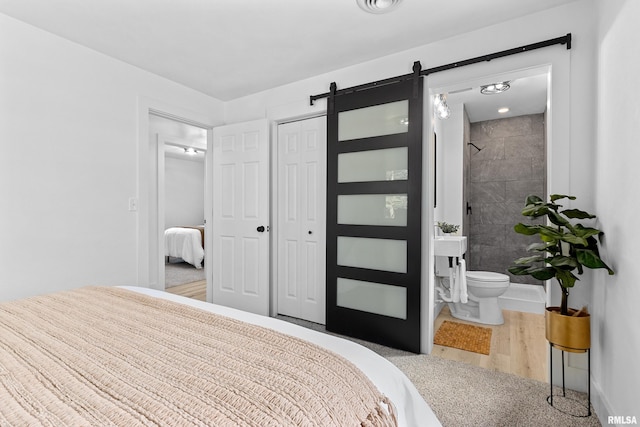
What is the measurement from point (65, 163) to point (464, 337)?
140 inches

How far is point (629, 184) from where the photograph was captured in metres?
1.42

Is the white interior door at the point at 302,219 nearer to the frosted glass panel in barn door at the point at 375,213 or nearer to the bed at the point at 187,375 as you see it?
the frosted glass panel in barn door at the point at 375,213

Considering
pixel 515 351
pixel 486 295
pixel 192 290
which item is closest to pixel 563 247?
pixel 515 351

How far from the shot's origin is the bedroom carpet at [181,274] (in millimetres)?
4973

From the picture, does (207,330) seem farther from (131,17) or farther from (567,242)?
(131,17)

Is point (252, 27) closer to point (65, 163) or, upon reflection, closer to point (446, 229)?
point (65, 163)

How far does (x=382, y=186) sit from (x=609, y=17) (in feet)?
5.30

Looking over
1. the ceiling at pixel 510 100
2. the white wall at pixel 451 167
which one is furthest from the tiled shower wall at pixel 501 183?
the white wall at pixel 451 167

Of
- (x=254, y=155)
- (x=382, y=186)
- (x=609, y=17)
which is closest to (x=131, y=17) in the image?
(x=254, y=155)

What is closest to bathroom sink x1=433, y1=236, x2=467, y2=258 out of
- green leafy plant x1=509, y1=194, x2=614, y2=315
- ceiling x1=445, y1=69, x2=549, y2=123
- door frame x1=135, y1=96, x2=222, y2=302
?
green leafy plant x1=509, y1=194, x2=614, y2=315

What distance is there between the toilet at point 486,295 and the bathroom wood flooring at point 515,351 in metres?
0.08

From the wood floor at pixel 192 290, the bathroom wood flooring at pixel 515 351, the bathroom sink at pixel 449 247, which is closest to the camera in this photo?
the bathroom wood flooring at pixel 515 351

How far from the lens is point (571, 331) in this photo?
5.85 feet

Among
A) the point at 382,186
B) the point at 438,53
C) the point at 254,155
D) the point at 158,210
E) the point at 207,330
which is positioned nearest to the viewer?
the point at 207,330
